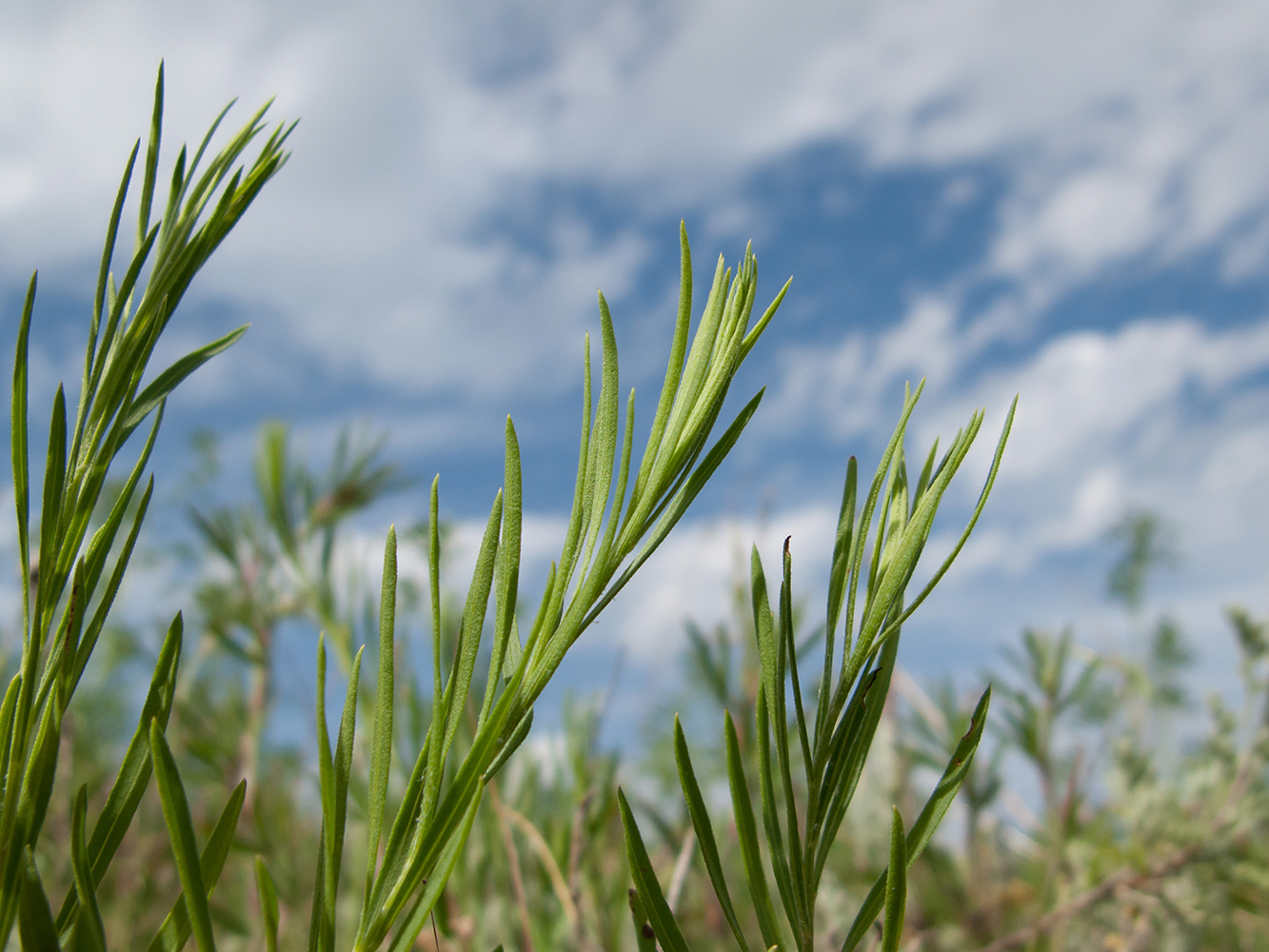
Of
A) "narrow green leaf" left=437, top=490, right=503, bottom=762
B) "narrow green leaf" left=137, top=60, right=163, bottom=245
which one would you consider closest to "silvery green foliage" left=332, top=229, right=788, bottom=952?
"narrow green leaf" left=437, top=490, right=503, bottom=762

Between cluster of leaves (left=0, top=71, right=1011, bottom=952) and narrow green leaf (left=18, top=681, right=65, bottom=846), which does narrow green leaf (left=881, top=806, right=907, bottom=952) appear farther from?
narrow green leaf (left=18, top=681, right=65, bottom=846)

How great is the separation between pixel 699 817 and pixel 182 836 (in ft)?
0.33

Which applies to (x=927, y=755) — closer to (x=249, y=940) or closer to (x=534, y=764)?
(x=534, y=764)

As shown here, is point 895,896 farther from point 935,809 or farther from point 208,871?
point 208,871

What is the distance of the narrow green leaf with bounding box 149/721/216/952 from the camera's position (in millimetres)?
155

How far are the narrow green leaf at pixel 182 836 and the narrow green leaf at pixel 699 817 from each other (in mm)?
88

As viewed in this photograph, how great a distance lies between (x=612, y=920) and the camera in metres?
0.47

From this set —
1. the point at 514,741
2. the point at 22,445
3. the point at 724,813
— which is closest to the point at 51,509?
the point at 22,445

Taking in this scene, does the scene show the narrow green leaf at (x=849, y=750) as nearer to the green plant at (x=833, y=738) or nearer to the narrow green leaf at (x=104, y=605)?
the green plant at (x=833, y=738)

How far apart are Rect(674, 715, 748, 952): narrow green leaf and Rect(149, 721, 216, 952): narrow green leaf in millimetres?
88

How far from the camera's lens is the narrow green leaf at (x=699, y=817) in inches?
7.1

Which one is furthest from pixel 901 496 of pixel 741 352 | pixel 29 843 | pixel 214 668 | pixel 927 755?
pixel 214 668

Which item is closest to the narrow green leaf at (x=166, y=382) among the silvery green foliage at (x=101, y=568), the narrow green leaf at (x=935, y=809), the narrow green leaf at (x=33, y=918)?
the silvery green foliage at (x=101, y=568)

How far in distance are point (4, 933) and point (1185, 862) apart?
0.72 meters
